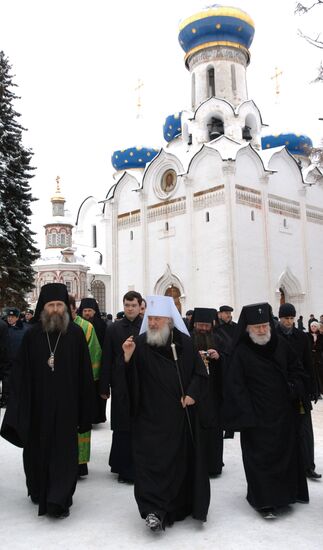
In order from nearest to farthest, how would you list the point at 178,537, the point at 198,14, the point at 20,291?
the point at 178,537, the point at 20,291, the point at 198,14

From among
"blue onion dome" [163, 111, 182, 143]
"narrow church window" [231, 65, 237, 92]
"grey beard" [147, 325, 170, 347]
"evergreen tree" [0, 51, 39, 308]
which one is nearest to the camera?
"grey beard" [147, 325, 170, 347]

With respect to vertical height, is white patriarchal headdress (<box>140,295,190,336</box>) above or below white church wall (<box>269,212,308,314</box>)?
below

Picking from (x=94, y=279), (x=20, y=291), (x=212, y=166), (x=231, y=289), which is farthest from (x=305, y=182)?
(x=20, y=291)

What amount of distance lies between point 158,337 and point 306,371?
1.51 meters

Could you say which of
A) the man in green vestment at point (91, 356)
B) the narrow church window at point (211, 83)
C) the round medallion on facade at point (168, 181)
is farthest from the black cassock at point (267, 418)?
the narrow church window at point (211, 83)

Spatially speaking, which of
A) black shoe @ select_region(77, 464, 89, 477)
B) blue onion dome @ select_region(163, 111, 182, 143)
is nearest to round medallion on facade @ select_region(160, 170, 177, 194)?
blue onion dome @ select_region(163, 111, 182, 143)

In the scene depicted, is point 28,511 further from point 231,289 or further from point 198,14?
point 198,14

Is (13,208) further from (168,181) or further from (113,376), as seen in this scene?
(113,376)

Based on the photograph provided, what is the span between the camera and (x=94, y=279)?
30.0 meters

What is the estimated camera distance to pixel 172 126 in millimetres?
30641

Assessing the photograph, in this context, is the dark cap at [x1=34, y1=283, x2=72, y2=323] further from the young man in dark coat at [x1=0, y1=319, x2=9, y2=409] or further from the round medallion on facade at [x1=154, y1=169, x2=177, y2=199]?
the round medallion on facade at [x1=154, y1=169, x2=177, y2=199]

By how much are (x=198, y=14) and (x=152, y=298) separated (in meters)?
25.5

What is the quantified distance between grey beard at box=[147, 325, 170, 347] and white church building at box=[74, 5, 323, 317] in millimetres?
18660

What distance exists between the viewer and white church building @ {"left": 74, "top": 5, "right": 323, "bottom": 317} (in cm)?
2353
